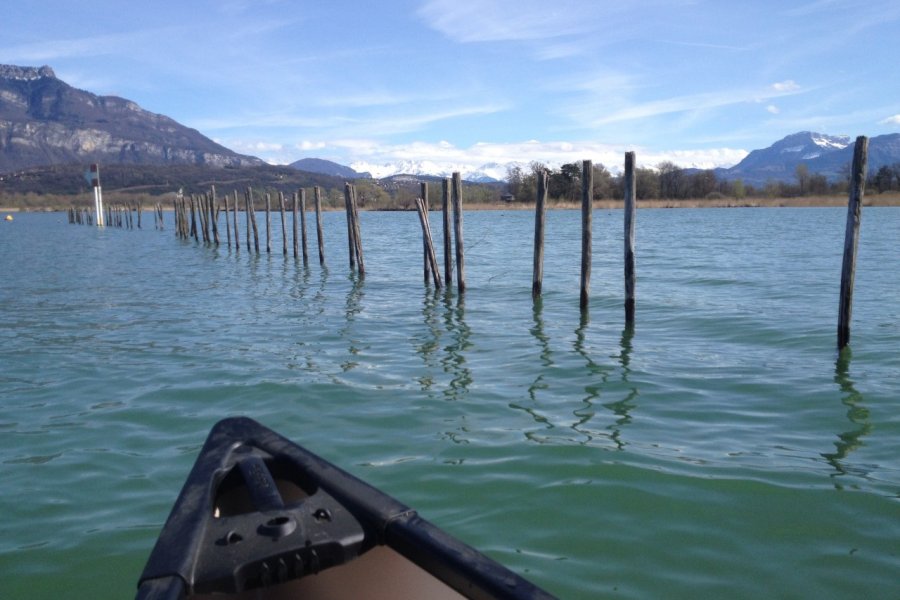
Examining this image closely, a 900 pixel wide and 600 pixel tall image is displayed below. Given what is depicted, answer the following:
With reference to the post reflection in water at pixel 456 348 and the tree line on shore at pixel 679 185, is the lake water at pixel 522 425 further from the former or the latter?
the tree line on shore at pixel 679 185

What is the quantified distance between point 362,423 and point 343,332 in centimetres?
541

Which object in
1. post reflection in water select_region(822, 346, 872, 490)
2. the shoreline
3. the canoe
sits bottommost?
post reflection in water select_region(822, 346, 872, 490)

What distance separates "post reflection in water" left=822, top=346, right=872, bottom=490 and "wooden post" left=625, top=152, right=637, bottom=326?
3.53 meters

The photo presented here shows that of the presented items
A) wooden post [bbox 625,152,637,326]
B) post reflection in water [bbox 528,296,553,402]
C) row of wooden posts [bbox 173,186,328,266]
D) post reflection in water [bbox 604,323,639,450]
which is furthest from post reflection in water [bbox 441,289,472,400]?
row of wooden posts [bbox 173,186,328,266]

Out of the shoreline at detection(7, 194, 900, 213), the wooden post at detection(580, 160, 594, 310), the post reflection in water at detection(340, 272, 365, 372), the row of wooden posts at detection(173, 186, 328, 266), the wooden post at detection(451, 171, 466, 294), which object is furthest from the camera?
the shoreline at detection(7, 194, 900, 213)

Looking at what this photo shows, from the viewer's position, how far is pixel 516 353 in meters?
10.4

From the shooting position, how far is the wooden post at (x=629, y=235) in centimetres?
Answer: 1205

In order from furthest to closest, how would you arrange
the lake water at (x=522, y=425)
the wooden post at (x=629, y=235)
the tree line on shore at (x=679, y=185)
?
the tree line on shore at (x=679, y=185)
the wooden post at (x=629, y=235)
the lake water at (x=522, y=425)

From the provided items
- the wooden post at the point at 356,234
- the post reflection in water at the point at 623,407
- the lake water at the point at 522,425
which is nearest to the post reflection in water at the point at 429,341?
the lake water at the point at 522,425

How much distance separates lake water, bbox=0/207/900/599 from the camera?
4.42 meters

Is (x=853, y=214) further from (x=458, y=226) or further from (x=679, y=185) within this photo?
(x=679, y=185)

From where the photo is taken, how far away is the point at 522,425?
6.88m

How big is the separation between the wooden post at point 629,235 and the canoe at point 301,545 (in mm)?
9467

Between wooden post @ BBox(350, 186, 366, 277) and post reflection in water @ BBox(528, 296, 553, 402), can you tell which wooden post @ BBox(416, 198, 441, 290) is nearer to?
post reflection in water @ BBox(528, 296, 553, 402)
